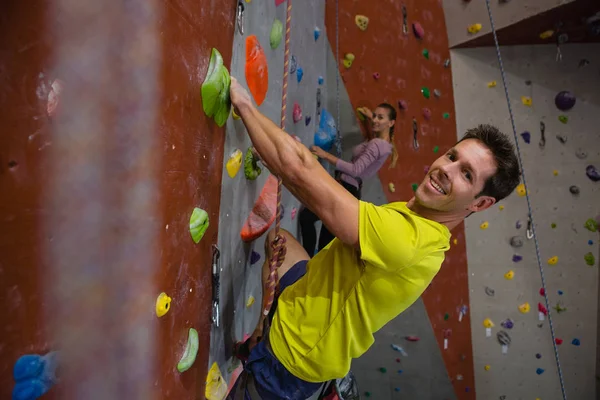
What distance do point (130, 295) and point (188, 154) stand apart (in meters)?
0.37

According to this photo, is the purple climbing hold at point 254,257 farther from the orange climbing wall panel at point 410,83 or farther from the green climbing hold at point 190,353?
the orange climbing wall panel at point 410,83

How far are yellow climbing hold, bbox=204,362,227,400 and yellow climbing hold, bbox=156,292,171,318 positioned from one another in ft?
1.56

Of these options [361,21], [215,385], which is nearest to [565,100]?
[361,21]

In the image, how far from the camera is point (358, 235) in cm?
107

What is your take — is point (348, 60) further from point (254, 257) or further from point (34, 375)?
point (34, 375)

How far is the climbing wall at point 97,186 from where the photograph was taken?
69 centimetres

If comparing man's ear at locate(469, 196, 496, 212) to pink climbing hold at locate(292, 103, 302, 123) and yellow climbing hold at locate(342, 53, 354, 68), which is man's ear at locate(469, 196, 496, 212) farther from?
yellow climbing hold at locate(342, 53, 354, 68)

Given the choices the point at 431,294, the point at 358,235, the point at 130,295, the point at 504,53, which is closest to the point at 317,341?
the point at 358,235

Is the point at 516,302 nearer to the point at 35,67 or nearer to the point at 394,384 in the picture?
the point at 394,384

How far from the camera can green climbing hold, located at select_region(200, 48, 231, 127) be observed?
1117mm

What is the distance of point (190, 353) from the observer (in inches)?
44.9

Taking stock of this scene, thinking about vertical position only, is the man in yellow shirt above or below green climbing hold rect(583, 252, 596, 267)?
above

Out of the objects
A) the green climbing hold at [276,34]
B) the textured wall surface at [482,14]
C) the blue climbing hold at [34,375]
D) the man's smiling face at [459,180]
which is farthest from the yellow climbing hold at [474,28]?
the blue climbing hold at [34,375]

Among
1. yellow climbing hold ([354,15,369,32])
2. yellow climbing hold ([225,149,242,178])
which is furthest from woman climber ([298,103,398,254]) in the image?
yellow climbing hold ([225,149,242,178])
